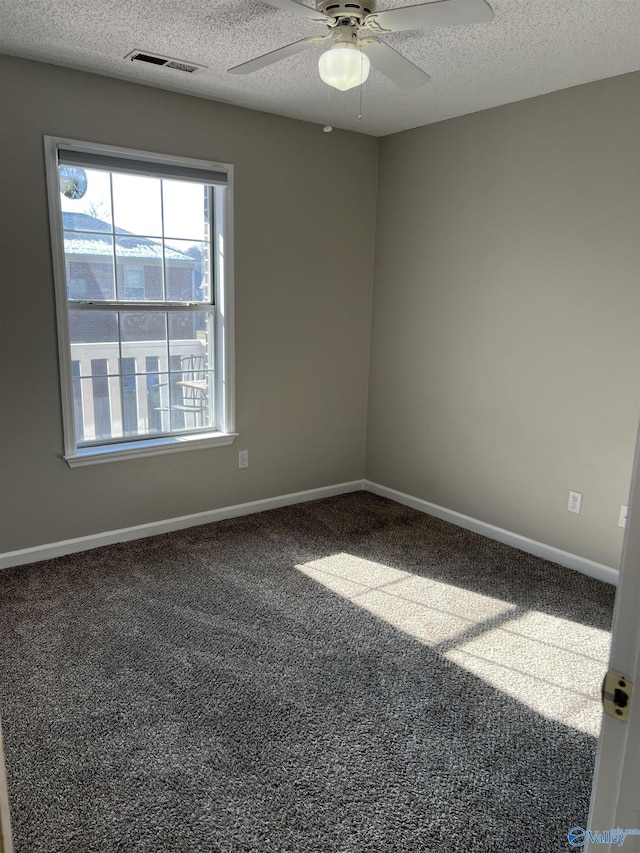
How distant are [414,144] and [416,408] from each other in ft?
5.65

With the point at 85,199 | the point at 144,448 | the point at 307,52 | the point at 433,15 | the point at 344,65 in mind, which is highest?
the point at 307,52

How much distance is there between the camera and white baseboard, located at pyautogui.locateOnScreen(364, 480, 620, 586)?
10.7ft

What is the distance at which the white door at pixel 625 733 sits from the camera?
738mm

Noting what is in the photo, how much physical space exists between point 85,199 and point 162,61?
81cm

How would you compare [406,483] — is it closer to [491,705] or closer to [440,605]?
[440,605]

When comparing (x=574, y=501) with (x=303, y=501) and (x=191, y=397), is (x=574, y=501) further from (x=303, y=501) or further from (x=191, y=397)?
(x=191, y=397)

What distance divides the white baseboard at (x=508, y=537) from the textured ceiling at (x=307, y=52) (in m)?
2.39

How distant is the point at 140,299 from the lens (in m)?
3.50

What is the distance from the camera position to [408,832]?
5.61ft

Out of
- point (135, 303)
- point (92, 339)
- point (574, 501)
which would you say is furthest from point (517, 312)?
point (92, 339)

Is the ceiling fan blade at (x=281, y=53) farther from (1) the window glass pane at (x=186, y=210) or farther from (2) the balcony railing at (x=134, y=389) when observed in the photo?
(2) the balcony railing at (x=134, y=389)

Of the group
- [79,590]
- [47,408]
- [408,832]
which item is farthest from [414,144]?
[408,832]

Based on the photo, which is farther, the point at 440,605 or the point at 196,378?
the point at 196,378

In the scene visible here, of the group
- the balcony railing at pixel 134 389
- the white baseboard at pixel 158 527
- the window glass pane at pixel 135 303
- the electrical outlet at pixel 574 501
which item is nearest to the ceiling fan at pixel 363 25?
the window glass pane at pixel 135 303
